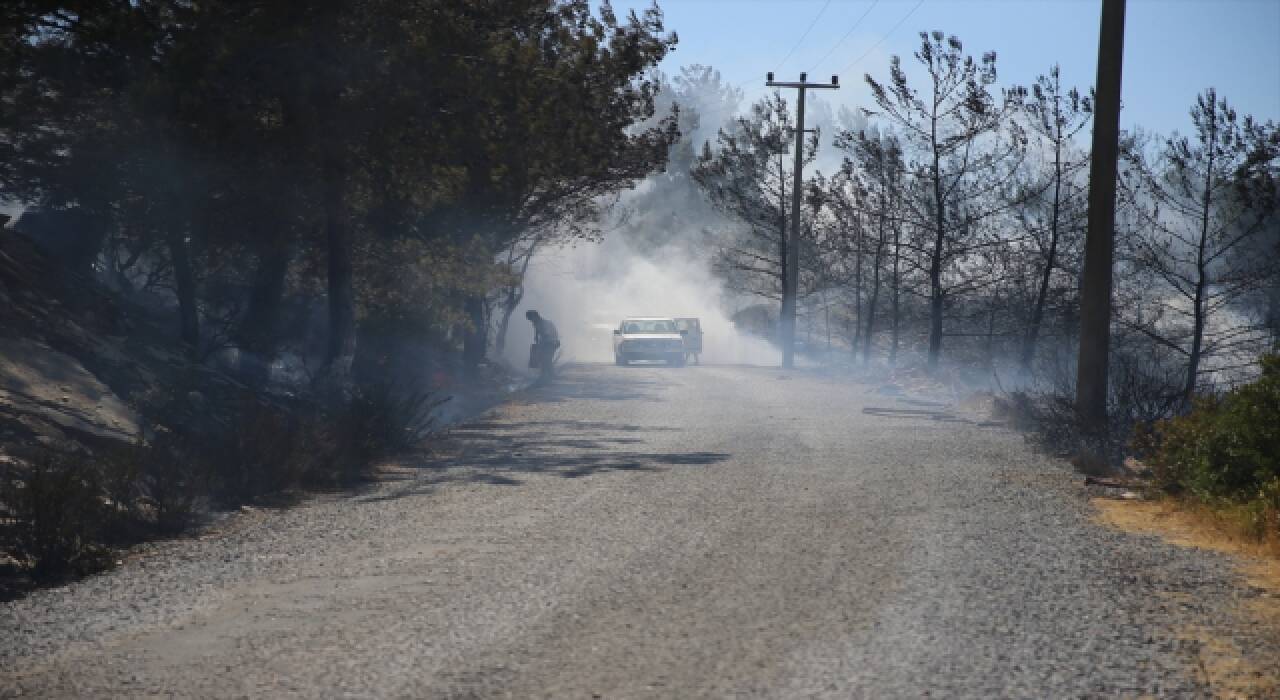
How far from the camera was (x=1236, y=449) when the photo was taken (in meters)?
10.8

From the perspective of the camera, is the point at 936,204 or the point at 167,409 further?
the point at 936,204

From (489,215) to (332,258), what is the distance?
6.59 m

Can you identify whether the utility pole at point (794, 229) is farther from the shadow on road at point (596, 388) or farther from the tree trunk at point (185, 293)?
the tree trunk at point (185, 293)

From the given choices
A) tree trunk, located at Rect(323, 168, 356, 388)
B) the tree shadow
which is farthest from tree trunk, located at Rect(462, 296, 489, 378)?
the tree shadow

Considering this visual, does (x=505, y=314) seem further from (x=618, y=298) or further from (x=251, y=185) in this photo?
(x=618, y=298)

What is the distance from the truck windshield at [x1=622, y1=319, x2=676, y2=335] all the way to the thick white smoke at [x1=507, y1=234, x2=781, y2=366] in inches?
459

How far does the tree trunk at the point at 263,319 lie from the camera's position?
22812mm

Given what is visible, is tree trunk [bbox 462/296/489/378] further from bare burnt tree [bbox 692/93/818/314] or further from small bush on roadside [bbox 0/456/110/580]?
small bush on roadside [bbox 0/456/110/580]

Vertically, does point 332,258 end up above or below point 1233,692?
above

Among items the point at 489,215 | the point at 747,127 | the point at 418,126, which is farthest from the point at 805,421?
the point at 747,127

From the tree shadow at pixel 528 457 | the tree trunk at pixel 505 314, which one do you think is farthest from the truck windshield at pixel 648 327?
the tree shadow at pixel 528 457

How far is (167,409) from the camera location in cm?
1484

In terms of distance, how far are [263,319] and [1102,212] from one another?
1495cm

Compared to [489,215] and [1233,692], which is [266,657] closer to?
[1233,692]
